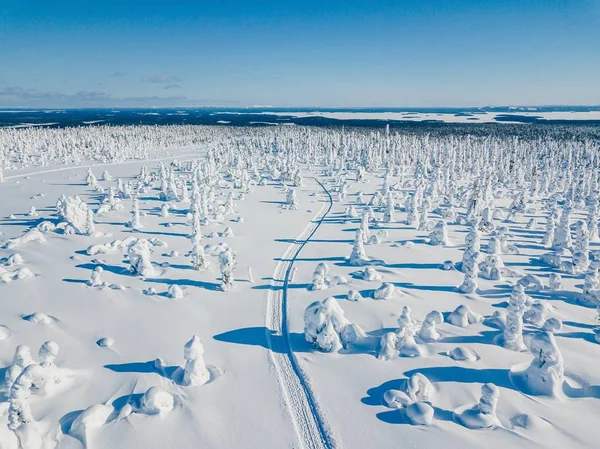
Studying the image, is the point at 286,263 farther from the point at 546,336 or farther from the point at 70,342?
the point at 546,336

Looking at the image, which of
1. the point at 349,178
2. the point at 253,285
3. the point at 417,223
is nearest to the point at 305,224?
the point at 417,223

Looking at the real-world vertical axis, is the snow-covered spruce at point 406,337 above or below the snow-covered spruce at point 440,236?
below

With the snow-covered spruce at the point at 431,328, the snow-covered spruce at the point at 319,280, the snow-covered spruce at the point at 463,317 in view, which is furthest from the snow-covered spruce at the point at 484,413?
the snow-covered spruce at the point at 319,280

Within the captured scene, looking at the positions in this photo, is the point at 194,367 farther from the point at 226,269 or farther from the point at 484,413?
the point at 484,413

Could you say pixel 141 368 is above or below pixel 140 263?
below

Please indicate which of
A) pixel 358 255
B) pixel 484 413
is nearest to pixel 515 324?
pixel 484 413

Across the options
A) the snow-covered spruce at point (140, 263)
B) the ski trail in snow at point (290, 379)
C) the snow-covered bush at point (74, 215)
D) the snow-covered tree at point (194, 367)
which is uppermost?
the snow-covered bush at point (74, 215)

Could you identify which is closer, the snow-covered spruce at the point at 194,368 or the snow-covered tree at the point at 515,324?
the snow-covered spruce at the point at 194,368

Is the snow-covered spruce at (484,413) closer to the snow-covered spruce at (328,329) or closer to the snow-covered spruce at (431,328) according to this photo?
the snow-covered spruce at (431,328)

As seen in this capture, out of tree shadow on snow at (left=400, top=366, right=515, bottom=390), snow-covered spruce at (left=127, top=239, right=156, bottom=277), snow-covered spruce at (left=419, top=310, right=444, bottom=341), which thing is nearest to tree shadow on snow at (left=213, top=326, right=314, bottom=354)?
tree shadow on snow at (left=400, top=366, right=515, bottom=390)

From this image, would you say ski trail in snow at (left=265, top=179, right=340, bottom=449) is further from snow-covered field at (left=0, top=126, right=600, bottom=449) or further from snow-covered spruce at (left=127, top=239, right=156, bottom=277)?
snow-covered spruce at (left=127, top=239, right=156, bottom=277)
